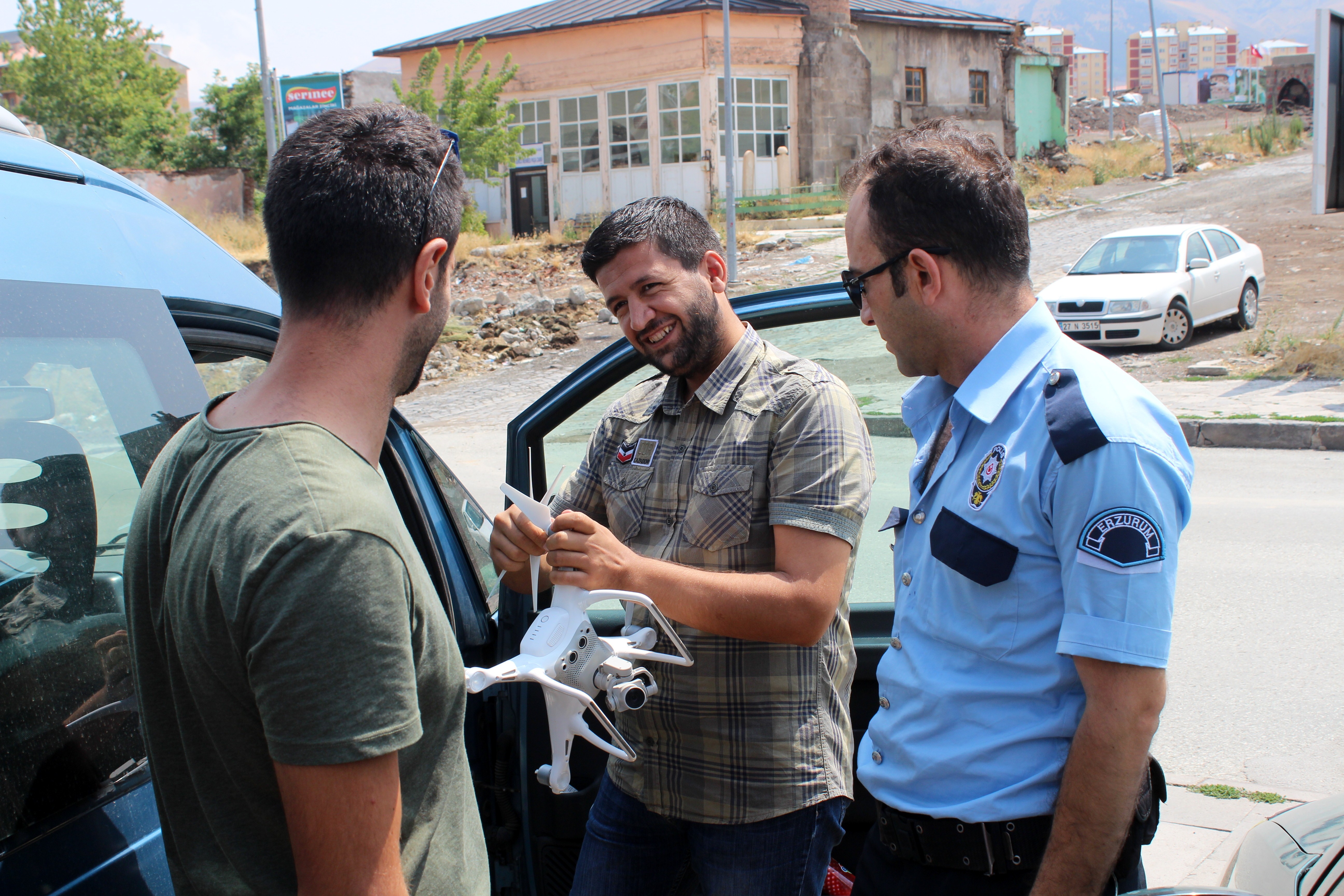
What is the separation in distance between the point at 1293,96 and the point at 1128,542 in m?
51.6

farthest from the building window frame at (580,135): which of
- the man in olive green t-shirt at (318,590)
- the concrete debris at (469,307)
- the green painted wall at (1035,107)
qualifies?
the man in olive green t-shirt at (318,590)

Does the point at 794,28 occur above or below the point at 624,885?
above

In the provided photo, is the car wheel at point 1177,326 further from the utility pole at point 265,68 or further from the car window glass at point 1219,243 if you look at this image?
the utility pole at point 265,68

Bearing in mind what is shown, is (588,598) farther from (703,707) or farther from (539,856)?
(539,856)

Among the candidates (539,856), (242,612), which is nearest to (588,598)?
(242,612)

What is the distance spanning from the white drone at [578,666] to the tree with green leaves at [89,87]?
36.0 meters

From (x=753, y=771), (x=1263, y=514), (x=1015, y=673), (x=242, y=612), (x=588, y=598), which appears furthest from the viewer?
(x=1263, y=514)

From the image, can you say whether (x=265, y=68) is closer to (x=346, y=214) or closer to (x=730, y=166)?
(x=730, y=166)

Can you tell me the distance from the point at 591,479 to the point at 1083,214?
24.3 m

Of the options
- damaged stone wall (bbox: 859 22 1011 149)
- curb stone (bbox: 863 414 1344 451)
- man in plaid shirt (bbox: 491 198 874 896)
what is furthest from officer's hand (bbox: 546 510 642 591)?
damaged stone wall (bbox: 859 22 1011 149)

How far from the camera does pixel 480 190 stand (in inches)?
1225

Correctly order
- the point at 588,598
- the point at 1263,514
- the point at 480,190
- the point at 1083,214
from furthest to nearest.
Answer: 1. the point at 480,190
2. the point at 1083,214
3. the point at 1263,514
4. the point at 588,598

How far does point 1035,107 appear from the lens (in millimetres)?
34656

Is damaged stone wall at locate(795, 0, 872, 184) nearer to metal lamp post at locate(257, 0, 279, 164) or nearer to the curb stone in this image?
metal lamp post at locate(257, 0, 279, 164)
